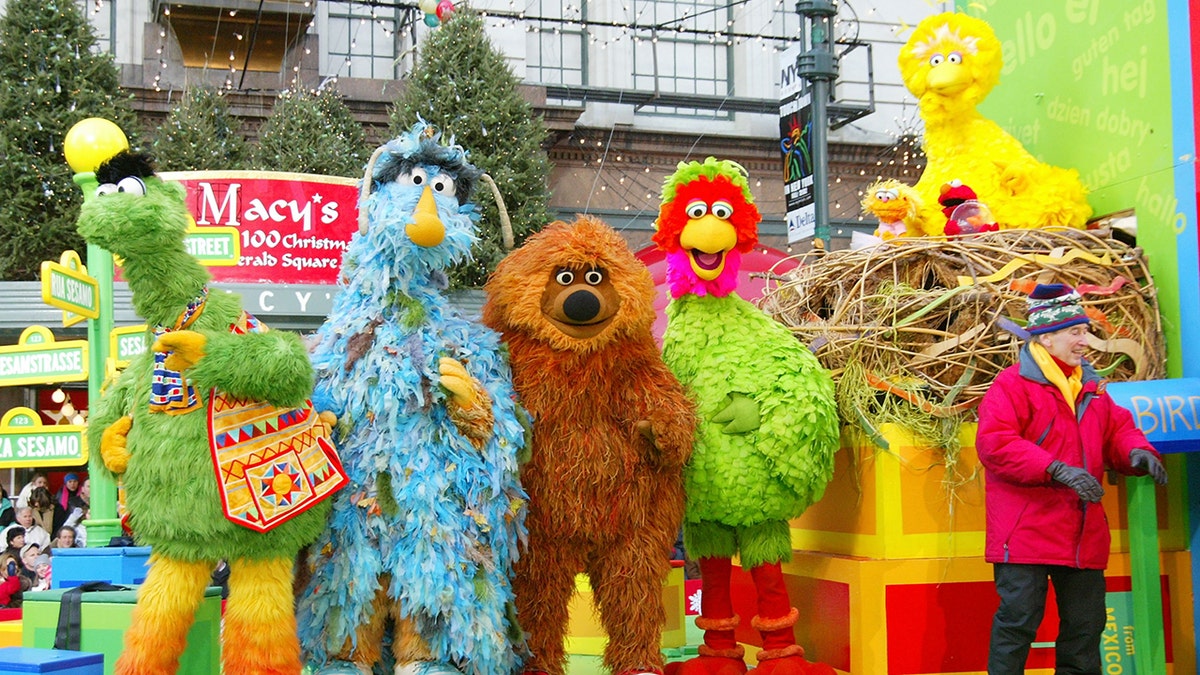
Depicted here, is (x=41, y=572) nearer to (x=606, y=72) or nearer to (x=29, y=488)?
(x=29, y=488)

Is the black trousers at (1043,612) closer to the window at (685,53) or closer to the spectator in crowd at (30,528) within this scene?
the spectator in crowd at (30,528)

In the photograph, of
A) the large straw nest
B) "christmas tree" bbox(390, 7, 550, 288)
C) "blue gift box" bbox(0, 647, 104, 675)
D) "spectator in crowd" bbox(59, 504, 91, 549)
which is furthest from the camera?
"christmas tree" bbox(390, 7, 550, 288)

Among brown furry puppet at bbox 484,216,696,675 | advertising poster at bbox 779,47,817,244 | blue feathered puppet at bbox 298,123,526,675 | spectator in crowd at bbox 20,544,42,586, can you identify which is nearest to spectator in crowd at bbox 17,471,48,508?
spectator in crowd at bbox 20,544,42,586

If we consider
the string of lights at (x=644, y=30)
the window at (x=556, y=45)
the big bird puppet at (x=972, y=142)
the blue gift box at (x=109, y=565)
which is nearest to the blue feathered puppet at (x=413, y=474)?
the blue gift box at (x=109, y=565)

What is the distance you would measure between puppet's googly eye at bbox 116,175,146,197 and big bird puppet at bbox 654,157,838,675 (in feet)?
5.61

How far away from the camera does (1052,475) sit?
3.62m

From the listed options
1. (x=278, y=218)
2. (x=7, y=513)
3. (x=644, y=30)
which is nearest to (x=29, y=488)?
(x=7, y=513)

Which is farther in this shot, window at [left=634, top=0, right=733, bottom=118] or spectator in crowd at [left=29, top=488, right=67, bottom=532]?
window at [left=634, top=0, right=733, bottom=118]

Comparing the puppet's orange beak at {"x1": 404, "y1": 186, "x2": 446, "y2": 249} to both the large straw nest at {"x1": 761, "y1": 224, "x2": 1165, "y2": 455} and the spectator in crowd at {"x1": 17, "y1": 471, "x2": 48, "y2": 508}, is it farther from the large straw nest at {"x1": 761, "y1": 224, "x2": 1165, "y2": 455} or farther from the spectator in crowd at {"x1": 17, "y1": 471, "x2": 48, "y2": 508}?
the spectator in crowd at {"x1": 17, "y1": 471, "x2": 48, "y2": 508}

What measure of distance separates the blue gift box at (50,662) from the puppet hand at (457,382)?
4.39 feet

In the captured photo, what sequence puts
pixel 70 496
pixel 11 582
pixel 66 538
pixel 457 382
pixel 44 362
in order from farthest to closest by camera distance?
pixel 70 496 < pixel 66 538 < pixel 11 582 < pixel 44 362 < pixel 457 382

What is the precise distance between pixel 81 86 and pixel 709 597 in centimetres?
950

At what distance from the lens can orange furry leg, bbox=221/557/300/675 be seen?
3.54m

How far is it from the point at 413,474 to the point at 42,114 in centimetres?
916
